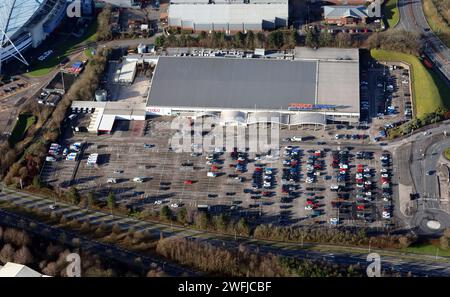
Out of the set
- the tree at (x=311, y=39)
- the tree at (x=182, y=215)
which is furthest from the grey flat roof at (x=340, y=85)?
the tree at (x=182, y=215)

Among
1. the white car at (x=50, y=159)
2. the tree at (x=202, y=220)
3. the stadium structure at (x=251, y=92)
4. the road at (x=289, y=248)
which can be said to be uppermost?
the stadium structure at (x=251, y=92)

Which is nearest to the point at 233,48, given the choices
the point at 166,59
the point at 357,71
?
the point at 166,59

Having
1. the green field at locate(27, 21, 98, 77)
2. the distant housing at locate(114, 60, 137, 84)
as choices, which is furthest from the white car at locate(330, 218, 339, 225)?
the green field at locate(27, 21, 98, 77)

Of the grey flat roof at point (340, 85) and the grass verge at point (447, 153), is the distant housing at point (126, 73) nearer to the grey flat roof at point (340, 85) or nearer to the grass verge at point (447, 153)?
the grey flat roof at point (340, 85)

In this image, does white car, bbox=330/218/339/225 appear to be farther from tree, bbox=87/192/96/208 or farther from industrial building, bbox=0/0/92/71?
industrial building, bbox=0/0/92/71

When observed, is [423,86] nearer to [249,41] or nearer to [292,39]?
[292,39]

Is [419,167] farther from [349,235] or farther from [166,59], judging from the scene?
[166,59]

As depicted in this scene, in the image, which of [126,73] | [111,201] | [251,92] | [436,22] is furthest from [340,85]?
[111,201]
